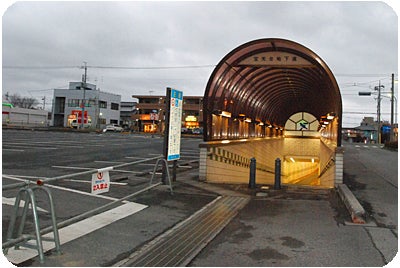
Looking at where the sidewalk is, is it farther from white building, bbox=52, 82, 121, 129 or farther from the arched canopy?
white building, bbox=52, 82, 121, 129

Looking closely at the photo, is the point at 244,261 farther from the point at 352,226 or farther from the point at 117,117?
the point at 117,117

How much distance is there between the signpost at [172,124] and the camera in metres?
9.54

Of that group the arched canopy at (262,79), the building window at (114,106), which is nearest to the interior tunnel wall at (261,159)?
the arched canopy at (262,79)

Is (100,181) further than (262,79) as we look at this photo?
No

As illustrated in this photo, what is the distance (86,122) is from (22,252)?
70057 mm

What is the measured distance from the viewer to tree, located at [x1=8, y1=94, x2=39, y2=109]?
113 m

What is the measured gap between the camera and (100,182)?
630cm

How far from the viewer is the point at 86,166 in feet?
44.3

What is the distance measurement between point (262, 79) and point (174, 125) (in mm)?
8642

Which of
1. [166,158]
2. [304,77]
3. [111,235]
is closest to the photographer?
[111,235]

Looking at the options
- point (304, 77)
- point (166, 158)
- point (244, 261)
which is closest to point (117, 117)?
point (304, 77)

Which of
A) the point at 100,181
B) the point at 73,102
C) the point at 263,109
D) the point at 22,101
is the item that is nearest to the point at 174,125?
the point at 100,181

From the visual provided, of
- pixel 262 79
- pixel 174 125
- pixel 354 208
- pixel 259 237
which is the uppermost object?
pixel 262 79

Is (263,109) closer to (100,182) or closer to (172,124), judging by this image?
(172,124)
